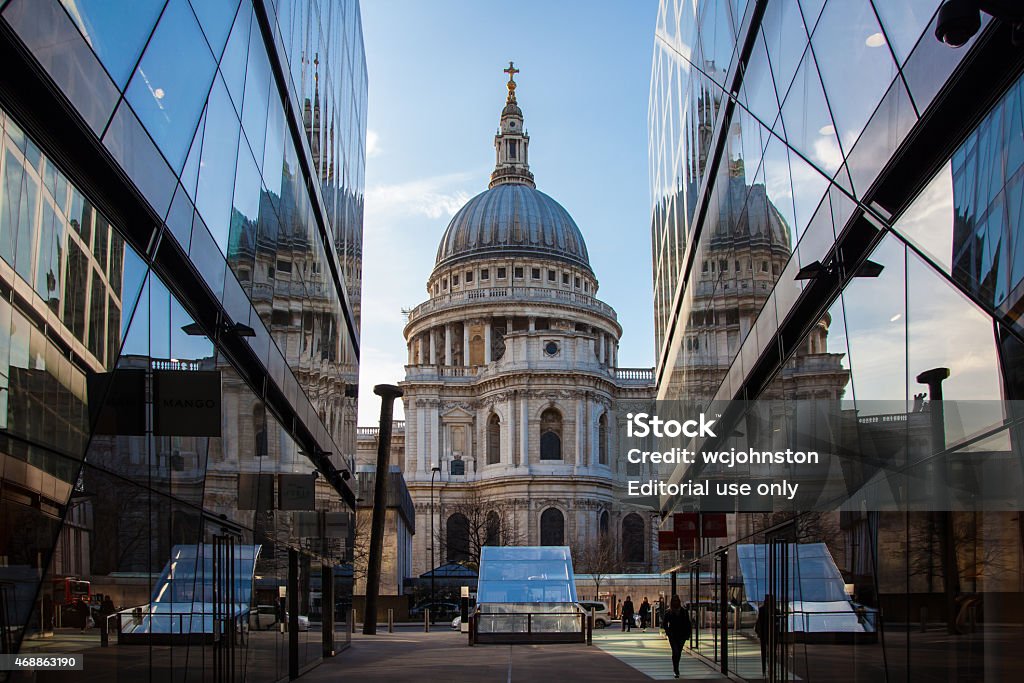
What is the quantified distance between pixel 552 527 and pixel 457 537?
28.8 feet

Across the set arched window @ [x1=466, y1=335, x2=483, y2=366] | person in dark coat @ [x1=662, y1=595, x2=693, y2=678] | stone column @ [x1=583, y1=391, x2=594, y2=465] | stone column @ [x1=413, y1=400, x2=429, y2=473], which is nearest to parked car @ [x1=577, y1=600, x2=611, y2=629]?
person in dark coat @ [x1=662, y1=595, x2=693, y2=678]

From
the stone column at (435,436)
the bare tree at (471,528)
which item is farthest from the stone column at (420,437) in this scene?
the bare tree at (471,528)

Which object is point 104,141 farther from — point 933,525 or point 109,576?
point 933,525

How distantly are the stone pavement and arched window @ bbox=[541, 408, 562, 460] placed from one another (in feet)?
258

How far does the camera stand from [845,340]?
12031 mm

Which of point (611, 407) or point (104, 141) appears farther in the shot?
point (611, 407)

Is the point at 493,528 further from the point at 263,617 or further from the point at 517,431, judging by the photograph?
the point at 263,617

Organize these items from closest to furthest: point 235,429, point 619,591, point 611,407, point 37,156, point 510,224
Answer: point 37,156
point 235,429
point 619,591
point 611,407
point 510,224

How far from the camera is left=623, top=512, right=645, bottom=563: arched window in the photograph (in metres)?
112

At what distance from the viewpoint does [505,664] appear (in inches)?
965

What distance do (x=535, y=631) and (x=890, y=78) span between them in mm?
27122

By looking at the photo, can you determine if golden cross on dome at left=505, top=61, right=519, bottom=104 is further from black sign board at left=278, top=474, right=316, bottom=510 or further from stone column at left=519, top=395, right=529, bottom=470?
black sign board at left=278, top=474, right=316, bottom=510

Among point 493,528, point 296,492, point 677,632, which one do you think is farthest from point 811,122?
point 493,528

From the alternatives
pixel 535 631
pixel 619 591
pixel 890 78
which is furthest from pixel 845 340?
pixel 619 591
